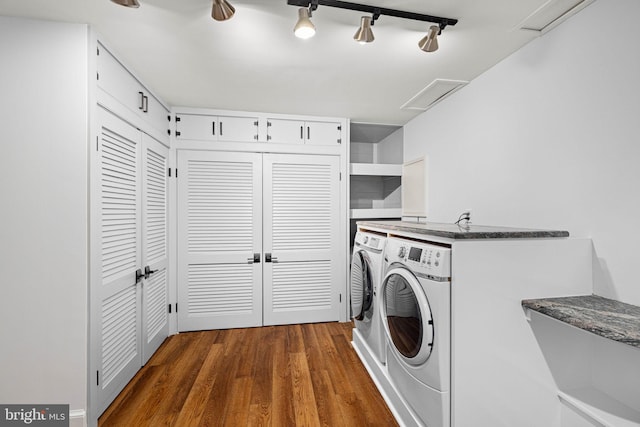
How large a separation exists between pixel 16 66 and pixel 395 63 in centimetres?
231

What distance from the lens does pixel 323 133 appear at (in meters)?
3.25

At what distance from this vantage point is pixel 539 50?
1.77 meters

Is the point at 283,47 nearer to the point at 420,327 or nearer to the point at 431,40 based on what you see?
the point at 431,40

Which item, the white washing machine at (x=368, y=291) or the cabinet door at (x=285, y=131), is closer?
the white washing machine at (x=368, y=291)

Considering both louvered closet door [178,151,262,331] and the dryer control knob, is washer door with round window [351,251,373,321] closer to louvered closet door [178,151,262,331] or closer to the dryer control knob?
the dryer control knob

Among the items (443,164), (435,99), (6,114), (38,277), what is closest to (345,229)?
(443,164)

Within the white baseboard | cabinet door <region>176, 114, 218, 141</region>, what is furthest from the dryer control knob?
cabinet door <region>176, 114, 218, 141</region>

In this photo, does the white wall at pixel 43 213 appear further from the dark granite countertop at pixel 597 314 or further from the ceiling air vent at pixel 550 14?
the ceiling air vent at pixel 550 14

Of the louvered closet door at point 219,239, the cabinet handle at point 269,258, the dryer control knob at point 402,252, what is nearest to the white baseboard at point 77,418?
the louvered closet door at point 219,239

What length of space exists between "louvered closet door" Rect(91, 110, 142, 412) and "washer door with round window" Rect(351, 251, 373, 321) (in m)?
1.80

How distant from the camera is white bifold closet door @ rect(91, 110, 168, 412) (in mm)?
1803

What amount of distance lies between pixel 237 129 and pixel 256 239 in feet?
3.97

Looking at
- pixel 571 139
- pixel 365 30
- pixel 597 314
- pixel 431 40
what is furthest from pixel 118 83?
pixel 597 314

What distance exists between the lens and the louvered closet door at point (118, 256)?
1807mm
